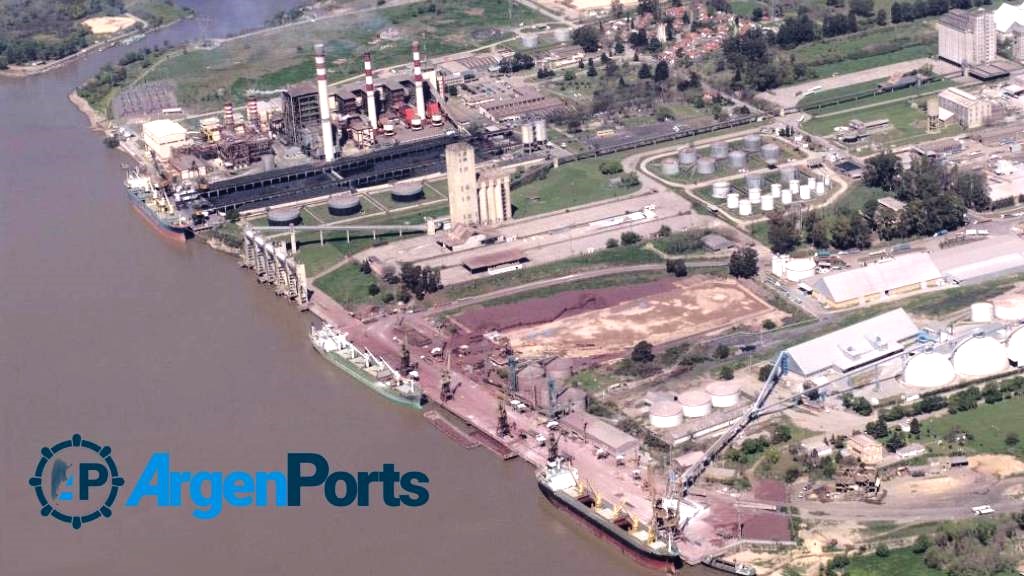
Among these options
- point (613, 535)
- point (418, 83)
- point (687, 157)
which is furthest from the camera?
point (418, 83)

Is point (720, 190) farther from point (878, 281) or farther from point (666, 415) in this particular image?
point (666, 415)

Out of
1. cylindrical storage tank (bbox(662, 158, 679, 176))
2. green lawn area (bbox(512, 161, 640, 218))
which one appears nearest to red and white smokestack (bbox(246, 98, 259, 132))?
green lawn area (bbox(512, 161, 640, 218))

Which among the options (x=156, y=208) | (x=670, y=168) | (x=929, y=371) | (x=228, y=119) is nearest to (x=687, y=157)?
(x=670, y=168)

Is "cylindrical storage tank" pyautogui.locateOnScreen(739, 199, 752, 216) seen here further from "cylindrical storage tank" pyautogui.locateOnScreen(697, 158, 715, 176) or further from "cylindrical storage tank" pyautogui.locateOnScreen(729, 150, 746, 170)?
"cylindrical storage tank" pyautogui.locateOnScreen(729, 150, 746, 170)

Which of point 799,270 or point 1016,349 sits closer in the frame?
point 1016,349

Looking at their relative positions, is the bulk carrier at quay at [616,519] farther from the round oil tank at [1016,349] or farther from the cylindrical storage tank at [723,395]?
the round oil tank at [1016,349]

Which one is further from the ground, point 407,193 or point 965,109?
point 965,109
